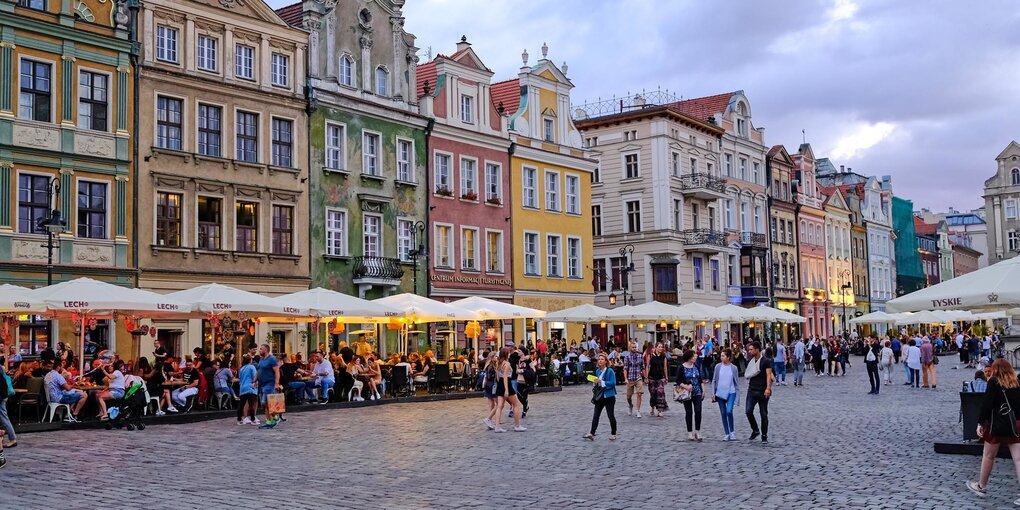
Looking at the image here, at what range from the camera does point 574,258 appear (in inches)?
2136

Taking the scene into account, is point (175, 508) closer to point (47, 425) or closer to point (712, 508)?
point (712, 508)

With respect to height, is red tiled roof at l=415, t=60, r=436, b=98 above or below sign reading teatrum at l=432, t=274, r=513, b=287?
above

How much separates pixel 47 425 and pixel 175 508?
11303 mm

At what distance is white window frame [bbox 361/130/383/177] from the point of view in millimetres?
42094

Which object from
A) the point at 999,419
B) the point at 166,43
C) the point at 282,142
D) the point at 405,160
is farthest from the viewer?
the point at 405,160

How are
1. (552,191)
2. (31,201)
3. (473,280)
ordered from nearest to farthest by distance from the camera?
(31,201), (473,280), (552,191)

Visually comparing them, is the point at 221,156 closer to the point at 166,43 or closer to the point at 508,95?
the point at 166,43

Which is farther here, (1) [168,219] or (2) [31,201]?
(1) [168,219]

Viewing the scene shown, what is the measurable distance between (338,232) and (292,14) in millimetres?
8346

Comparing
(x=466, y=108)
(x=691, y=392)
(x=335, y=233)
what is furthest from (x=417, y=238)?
(x=691, y=392)

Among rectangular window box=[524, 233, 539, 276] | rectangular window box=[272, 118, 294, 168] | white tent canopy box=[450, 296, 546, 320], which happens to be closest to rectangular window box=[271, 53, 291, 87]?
rectangular window box=[272, 118, 294, 168]

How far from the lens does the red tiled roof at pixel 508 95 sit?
5300cm

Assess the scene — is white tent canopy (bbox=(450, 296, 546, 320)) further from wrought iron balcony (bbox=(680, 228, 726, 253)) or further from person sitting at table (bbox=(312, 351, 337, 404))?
wrought iron balcony (bbox=(680, 228, 726, 253))

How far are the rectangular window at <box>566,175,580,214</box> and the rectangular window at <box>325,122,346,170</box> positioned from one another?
1586 cm
